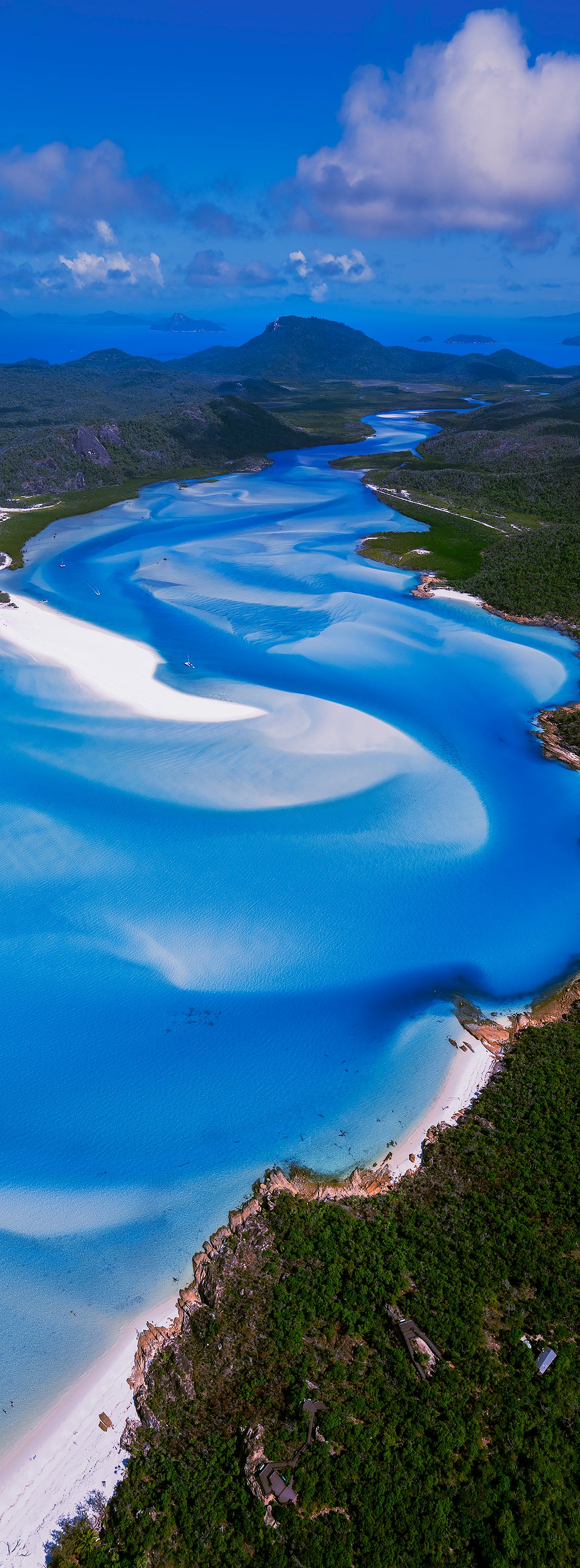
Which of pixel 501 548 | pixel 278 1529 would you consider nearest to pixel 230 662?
pixel 501 548

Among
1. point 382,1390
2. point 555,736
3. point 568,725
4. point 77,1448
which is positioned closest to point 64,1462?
point 77,1448

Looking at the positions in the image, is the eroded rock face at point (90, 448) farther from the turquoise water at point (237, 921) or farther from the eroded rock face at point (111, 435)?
the turquoise water at point (237, 921)

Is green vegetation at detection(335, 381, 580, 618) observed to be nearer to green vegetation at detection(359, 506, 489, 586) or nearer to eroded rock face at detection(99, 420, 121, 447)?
green vegetation at detection(359, 506, 489, 586)

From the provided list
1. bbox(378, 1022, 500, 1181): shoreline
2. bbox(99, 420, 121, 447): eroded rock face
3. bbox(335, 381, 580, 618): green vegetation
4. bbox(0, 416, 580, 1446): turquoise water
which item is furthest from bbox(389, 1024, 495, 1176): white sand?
bbox(99, 420, 121, 447): eroded rock face

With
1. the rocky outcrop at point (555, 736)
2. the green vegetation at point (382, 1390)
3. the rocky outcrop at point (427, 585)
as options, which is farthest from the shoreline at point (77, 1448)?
the rocky outcrop at point (427, 585)

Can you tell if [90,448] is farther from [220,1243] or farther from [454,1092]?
[220,1243]

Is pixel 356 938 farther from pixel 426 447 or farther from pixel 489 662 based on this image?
pixel 426 447
